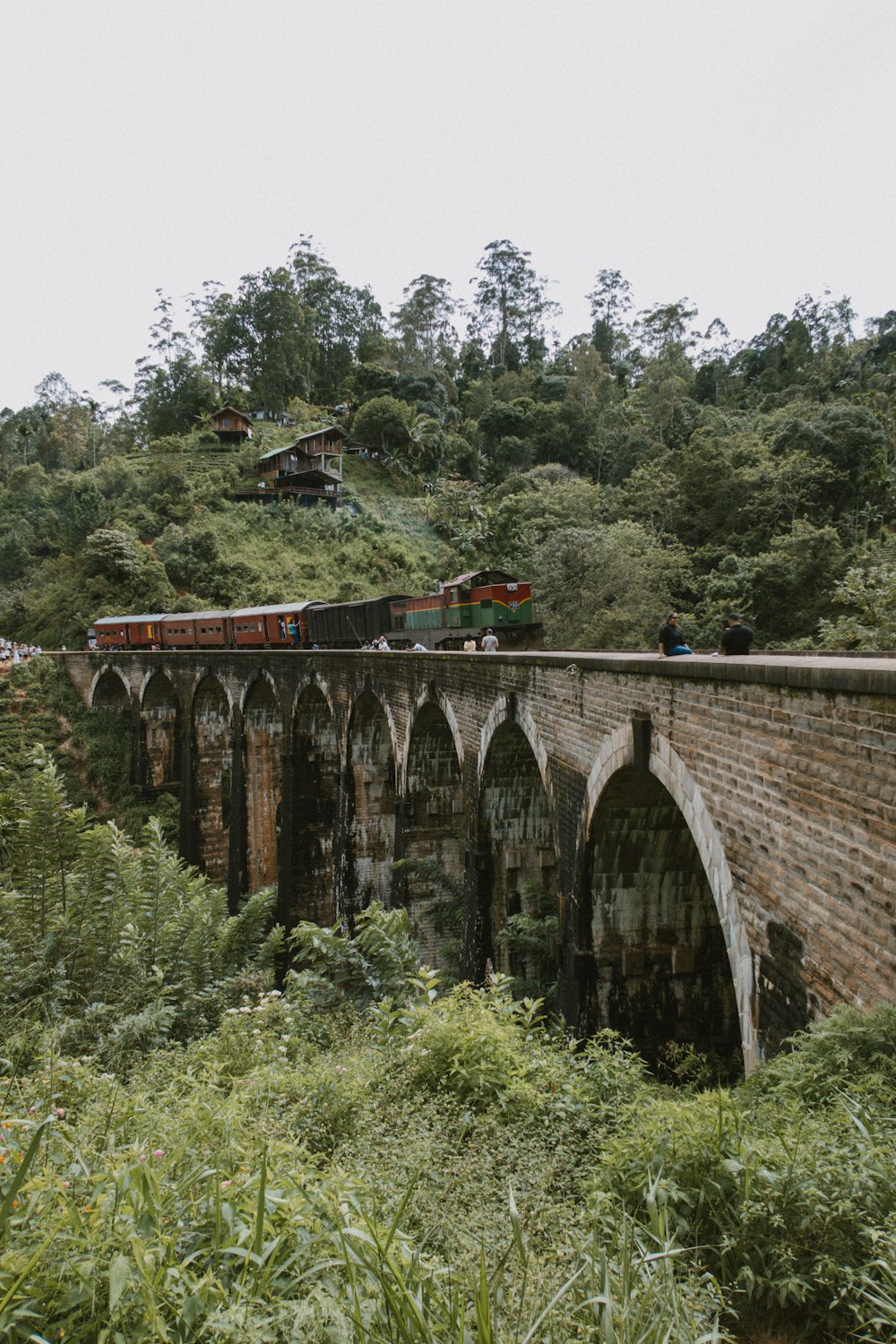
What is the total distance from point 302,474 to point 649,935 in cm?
4397

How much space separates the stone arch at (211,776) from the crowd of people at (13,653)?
1201 centimetres

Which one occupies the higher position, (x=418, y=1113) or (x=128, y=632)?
(x=128, y=632)

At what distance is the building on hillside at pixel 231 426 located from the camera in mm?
54188

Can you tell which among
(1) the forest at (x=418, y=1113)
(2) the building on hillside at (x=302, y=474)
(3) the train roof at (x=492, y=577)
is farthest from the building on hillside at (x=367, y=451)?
(3) the train roof at (x=492, y=577)

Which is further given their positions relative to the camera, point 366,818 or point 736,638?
point 366,818

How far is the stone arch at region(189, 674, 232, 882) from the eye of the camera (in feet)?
83.6

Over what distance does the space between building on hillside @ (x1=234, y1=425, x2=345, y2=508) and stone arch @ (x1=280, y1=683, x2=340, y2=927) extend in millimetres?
30813

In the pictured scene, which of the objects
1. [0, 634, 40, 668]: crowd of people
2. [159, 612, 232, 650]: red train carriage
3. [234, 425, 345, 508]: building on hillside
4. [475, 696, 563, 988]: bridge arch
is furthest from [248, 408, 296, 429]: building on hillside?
[475, 696, 563, 988]: bridge arch

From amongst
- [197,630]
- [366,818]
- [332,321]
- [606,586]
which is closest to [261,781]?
[366,818]

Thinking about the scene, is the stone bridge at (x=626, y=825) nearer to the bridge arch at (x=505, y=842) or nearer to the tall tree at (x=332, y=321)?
the bridge arch at (x=505, y=842)

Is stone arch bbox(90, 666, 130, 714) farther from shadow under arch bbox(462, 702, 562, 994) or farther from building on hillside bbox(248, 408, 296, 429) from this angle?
building on hillside bbox(248, 408, 296, 429)

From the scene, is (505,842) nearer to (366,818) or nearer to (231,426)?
→ (366,818)

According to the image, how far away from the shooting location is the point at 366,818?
17.6 meters

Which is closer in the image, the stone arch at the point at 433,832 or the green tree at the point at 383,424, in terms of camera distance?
the stone arch at the point at 433,832
